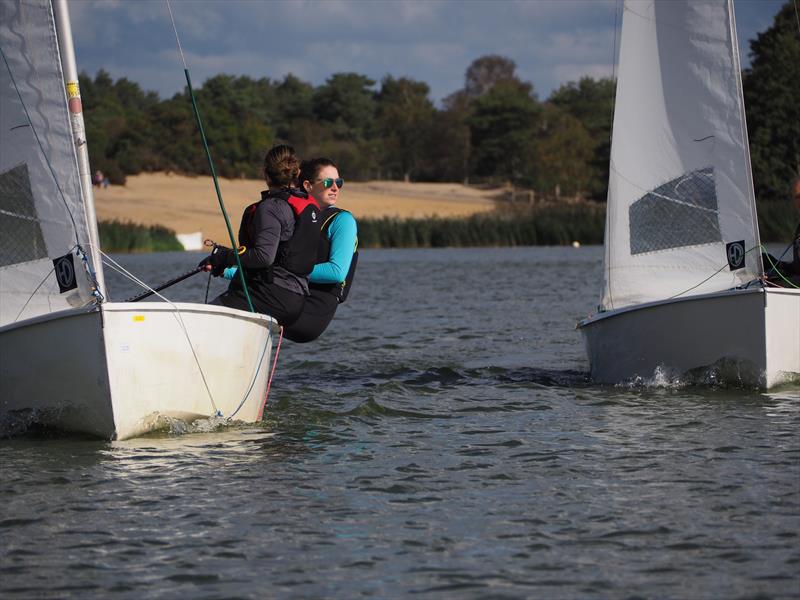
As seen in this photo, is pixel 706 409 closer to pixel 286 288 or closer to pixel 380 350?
pixel 286 288

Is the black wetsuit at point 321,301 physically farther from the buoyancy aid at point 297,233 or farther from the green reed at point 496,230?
the green reed at point 496,230

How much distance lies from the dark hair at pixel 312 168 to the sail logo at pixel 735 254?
3088 mm

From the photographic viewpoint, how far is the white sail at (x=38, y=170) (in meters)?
7.70

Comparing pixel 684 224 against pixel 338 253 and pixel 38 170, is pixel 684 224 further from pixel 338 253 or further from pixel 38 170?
pixel 38 170

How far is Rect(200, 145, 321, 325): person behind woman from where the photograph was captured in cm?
818

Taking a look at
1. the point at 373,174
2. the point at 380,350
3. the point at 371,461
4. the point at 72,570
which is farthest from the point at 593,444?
the point at 373,174

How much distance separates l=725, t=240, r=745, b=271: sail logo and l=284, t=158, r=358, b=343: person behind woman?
287 centimetres

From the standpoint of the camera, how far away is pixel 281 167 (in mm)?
8375

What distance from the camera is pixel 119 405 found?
7.50 metres

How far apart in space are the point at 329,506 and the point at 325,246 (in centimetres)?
303

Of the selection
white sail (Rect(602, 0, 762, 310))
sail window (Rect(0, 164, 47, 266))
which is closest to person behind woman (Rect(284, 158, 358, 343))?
sail window (Rect(0, 164, 47, 266))

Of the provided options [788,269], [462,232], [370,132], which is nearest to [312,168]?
[788,269]

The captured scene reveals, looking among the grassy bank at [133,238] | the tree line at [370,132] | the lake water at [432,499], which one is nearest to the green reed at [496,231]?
the grassy bank at [133,238]

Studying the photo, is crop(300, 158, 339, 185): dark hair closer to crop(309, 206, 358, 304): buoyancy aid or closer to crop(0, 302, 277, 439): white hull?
crop(309, 206, 358, 304): buoyancy aid
